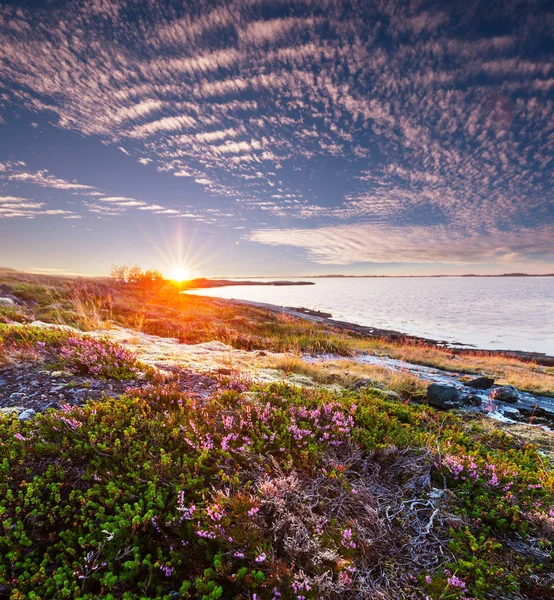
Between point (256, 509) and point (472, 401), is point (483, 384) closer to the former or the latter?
point (472, 401)

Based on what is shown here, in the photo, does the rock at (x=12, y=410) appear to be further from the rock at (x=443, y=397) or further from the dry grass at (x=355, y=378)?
the rock at (x=443, y=397)

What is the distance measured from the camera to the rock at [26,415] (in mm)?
4312

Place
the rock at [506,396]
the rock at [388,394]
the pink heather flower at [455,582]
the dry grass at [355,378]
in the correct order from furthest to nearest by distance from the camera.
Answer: the rock at [506,396]
the dry grass at [355,378]
the rock at [388,394]
the pink heather flower at [455,582]

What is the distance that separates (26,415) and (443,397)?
354 inches

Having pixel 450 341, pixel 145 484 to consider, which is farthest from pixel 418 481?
pixel 450 341

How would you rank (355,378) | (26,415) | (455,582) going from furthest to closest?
(355,378) → (26,415) → (455,582)

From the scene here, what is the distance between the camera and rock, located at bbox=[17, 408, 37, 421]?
4.31 meters

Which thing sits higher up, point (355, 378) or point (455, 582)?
point (455, 582)

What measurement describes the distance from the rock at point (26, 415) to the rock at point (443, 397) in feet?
28.6

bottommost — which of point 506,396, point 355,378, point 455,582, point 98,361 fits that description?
point 506,396

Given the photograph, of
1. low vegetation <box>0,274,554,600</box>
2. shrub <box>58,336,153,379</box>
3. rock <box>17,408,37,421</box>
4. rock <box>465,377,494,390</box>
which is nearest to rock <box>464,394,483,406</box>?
rock <box>465,377,494,390</box>

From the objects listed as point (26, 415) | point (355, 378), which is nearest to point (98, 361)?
point (26, 415)

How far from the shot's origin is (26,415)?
4.39 meters

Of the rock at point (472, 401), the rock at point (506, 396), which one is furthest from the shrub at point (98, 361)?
the rock at point (506, 396)
